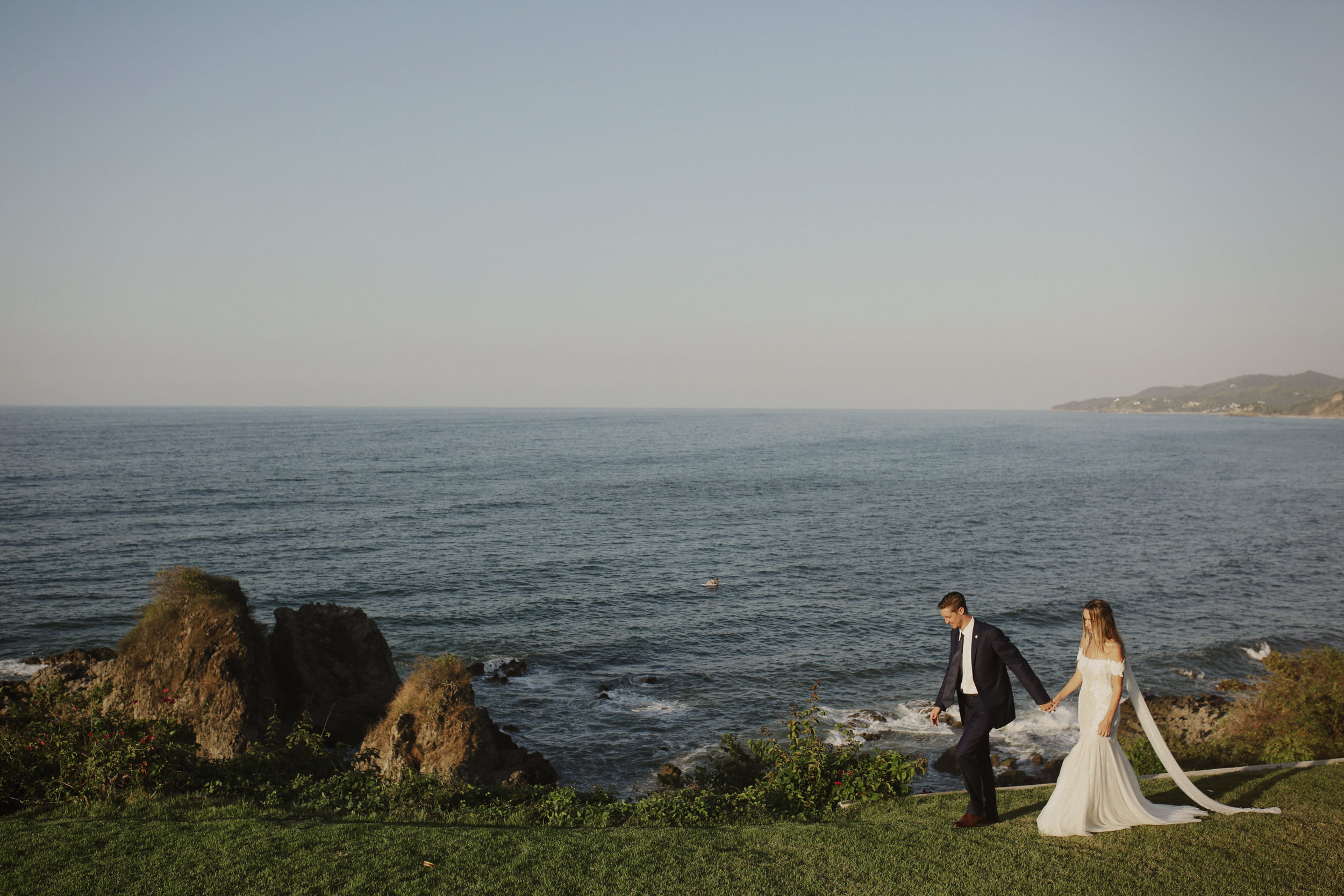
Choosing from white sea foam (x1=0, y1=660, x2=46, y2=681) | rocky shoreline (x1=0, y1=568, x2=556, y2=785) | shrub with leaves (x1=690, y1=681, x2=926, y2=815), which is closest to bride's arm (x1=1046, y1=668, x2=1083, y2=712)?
shrub with leaves (x1=690, y1=681, x2=926, y2=815)

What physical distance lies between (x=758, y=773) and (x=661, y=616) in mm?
23496

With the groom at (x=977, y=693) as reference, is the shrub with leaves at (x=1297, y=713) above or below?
below

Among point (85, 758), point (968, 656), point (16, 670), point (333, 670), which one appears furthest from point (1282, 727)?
point (16, 670)

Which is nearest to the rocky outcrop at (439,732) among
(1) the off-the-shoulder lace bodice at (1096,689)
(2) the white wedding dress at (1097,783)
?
(2) the white wedding dress at (1097,783)

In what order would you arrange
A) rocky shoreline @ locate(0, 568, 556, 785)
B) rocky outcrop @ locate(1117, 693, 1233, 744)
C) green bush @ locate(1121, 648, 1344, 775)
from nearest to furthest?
green bush @ locate(1121, 648, 1344, 775) → rocky shoreline @ locate(0, 568, 556, 785) → rocky outcrop @ locate(1117, 693, 1233, 744)

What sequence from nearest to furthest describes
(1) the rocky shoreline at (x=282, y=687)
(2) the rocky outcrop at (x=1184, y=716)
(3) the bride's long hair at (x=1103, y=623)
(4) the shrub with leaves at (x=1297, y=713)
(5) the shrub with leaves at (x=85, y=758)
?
(3) the bride's long hair at (x=1103, y=623), (5) the shrub with leaves at (x=85, y=758), (4) the shrub with leaves at (x=1297, y=713), (1) the rocky shoreline at (x=282, y=687), (2) the rocky outcrop at (x=1184, y=716)

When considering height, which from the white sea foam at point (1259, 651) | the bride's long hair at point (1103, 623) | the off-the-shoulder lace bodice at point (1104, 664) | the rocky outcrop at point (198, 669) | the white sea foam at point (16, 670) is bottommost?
the white sea foam at point (1259, 651)

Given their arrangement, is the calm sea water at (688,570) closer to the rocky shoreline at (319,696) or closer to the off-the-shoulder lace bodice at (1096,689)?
the rocky shoreline at (319,696)

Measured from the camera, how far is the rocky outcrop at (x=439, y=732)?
714 inches

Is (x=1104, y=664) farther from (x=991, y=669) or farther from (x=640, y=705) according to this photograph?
(x=640, y=705)

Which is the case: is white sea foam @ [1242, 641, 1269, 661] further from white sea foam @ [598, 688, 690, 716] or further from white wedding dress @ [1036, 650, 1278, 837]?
white wedding dress @ [1036, 650, 1278, 837]

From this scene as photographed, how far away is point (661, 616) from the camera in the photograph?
1489 inches

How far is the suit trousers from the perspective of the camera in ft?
31.8

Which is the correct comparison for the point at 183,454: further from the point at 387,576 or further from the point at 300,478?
the point at 387,576
